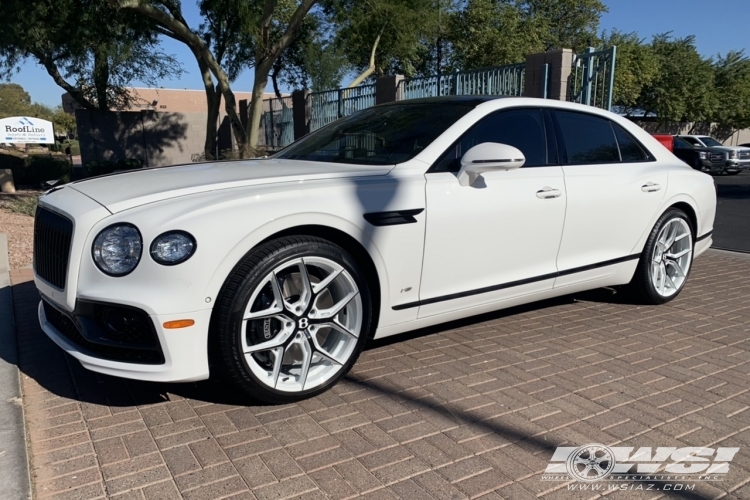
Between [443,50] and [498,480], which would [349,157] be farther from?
[443,50]

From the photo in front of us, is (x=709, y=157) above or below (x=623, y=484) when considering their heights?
above

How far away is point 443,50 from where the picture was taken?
35.6 meters

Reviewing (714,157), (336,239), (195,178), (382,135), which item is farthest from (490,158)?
(714,157)

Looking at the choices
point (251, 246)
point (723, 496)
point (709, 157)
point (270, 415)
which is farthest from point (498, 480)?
point (709, 157)

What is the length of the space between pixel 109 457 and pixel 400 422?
1.36 metres

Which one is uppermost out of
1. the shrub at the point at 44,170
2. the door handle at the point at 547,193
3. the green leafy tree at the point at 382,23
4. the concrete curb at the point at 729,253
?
the green leafy tree at the point at 382,23

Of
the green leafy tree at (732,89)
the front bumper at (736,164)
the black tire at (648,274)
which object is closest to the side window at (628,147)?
the black tire at (648,274)

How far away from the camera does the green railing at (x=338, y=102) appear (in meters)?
13.1

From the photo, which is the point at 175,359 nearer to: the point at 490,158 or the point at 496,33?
the point at 490,158

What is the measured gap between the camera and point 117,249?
9.30 feet

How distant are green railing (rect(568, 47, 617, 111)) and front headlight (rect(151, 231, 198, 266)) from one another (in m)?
7.38

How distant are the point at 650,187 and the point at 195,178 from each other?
3496 millimetres

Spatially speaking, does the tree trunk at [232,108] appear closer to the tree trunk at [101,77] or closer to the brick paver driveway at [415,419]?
the tree trunk at [101,77]

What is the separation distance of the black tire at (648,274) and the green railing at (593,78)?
3998 mm
